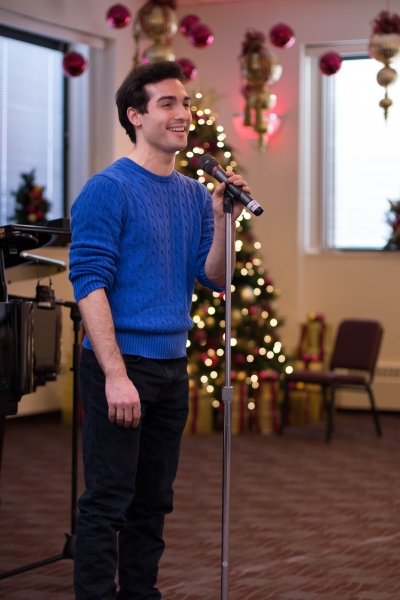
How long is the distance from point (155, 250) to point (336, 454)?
404cm

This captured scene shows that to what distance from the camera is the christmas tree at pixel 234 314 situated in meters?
6.85

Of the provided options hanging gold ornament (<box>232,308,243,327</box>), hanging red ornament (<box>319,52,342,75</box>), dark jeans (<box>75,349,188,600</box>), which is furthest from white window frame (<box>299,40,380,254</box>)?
dark jeans (<box>75,349,188,600</box>)

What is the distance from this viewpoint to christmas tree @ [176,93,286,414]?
6848mm

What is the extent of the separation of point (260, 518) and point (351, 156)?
15.3 ft

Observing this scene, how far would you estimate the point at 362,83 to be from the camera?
8141 mm

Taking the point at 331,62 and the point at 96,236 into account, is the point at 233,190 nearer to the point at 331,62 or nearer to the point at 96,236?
the point at 96,236

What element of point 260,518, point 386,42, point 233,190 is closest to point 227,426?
point 233,190

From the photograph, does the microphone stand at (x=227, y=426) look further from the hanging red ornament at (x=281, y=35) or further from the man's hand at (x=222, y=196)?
the hanging red ornament at (x=281, y=35)

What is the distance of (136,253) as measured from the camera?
225 cm

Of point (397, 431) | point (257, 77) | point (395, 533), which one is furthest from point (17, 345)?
point (397, 431)

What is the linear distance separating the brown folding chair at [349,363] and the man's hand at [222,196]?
433 centimetres

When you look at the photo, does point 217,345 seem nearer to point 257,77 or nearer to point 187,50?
point 257,77

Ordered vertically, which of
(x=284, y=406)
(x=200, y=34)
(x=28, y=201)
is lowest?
(x=284, y=406)

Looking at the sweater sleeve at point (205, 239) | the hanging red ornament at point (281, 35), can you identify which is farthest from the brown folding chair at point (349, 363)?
the sweater sleeve at point (205, 239)
